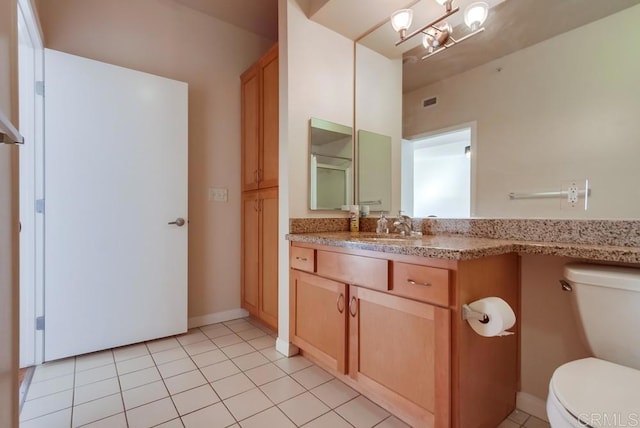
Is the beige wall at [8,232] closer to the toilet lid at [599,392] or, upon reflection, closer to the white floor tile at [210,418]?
the white floor tile at [210,418]

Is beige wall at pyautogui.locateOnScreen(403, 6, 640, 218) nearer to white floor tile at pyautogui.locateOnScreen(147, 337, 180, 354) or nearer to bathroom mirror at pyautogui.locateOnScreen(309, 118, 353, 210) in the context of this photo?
bathroom mirror at pyautogui.locateOnScreen(309, 118, 353, 210)

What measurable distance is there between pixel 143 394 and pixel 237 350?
2.01ft

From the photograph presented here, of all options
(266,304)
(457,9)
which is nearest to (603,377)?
(457,9)

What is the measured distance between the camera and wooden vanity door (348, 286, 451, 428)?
3.66ft

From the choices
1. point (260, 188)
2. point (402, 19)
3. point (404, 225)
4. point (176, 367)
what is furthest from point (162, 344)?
point (402, 19)

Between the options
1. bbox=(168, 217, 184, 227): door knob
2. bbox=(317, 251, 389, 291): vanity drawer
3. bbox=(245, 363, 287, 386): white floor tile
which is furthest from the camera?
bbox=(168, 217, 184, 227): door knob

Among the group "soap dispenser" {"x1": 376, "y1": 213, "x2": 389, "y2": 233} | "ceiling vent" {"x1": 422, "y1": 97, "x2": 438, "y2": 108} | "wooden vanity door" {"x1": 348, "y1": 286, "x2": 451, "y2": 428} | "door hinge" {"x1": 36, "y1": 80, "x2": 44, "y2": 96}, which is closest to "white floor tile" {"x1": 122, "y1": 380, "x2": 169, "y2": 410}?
"wooden vanity door" {"x1": 348, "y1": 286, "x2": 451, "y2": 428}

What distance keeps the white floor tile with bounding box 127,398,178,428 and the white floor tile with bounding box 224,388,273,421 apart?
0.26 m

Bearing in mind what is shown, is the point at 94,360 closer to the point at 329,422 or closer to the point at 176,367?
the point at 176,367

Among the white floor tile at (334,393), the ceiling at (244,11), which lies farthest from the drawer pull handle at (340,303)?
the ceiling at (244,11)

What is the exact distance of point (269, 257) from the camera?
7.54 feet

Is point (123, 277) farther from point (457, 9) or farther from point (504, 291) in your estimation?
point (457, 9)

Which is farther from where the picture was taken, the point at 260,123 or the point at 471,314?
the point at 260,123

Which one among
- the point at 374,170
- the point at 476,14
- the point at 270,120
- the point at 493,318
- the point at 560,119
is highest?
the point at 476,14
